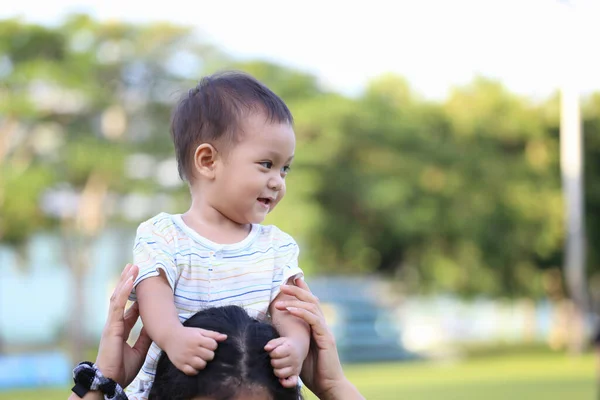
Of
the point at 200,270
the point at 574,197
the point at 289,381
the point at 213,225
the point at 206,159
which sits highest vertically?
the point at 574,197

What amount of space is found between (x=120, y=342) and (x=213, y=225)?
14.2 inches

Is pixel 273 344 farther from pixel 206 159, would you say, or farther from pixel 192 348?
pixel 206 159

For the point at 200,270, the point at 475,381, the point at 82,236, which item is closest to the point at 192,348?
the point at 200,270

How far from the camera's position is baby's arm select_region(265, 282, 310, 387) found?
1911 millimetres

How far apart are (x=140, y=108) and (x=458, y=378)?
9.59 metres

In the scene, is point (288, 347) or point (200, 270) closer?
point (288, 347)

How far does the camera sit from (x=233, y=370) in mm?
1864

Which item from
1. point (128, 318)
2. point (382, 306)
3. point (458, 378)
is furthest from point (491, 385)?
point (128, 318)

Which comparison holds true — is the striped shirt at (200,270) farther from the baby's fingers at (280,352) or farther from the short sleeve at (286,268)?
the baby's fingers at (280,352)

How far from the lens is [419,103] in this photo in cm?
3111

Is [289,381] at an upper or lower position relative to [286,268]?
lower

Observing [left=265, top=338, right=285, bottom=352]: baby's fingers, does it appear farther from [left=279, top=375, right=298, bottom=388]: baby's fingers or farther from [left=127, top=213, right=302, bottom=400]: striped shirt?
[left=127, top=213, right=302, bottom=400]: striped shirt

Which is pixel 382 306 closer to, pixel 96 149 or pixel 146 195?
pixel 146 195

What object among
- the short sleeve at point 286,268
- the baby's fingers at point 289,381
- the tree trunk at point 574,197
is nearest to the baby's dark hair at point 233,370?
the baby's fingers at point 289,381
